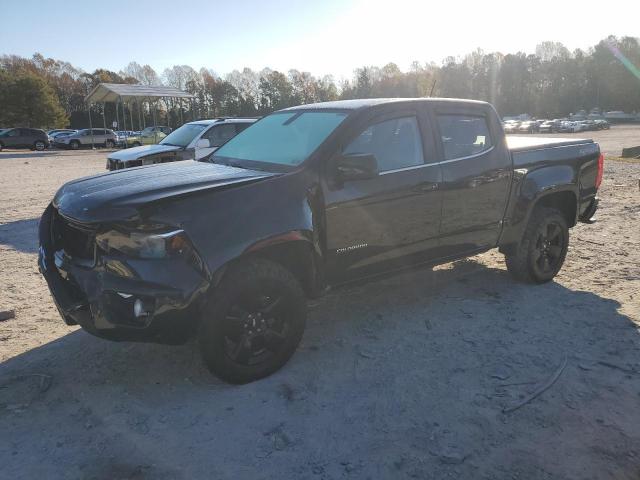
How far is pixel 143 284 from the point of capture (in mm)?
3000

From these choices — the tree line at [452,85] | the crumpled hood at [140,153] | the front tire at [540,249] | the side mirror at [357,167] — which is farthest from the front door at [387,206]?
the tree line at [452,85]

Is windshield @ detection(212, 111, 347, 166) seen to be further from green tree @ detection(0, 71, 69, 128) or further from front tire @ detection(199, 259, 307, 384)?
green tree @ detection(0, 71, 69, 128)

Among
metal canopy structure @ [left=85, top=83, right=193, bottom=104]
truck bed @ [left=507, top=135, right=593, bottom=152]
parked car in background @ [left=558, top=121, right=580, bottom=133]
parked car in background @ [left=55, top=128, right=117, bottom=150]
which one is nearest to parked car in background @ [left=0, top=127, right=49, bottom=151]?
parked car in background @ [left=55, top=128, right=117, bottom=150]

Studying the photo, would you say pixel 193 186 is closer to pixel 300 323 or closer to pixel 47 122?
pixel 300 323

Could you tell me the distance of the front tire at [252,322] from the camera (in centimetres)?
323

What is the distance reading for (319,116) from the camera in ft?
14.2

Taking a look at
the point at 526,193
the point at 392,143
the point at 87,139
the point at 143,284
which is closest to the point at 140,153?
the point at 392,143

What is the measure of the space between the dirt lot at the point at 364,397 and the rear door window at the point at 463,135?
1.45m

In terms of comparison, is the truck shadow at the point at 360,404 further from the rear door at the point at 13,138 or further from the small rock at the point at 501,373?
the rear door at the point at 13,138

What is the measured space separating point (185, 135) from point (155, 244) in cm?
919

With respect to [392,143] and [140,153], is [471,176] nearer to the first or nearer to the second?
[392,143]

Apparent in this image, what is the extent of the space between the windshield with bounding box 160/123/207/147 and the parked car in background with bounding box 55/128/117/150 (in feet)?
104

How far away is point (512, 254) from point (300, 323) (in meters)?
2.77

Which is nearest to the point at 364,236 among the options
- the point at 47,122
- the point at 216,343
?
the point at 216,343
